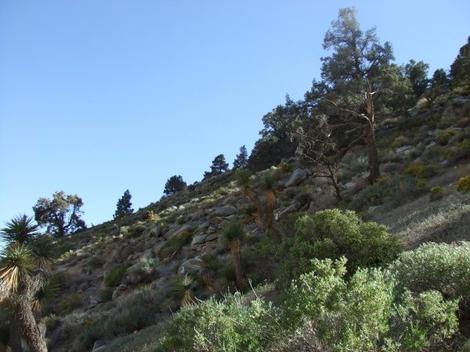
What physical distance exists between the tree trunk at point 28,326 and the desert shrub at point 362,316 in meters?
11.2

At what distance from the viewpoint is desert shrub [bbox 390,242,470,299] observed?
7.21 meters

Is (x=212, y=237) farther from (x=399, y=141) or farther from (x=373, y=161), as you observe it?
(x=399, y=141)

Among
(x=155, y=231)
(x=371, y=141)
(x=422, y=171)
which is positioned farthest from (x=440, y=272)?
(x=155, y=231)

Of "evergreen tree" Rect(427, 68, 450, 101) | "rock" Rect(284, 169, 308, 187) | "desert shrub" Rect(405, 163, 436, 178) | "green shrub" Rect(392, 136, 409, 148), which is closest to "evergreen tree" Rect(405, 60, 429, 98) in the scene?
Answer: "evergreen tree" Rect(427, 68, 450, 101)

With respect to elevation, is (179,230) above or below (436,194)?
above

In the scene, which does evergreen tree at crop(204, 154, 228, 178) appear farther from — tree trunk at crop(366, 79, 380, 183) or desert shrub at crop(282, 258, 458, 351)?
desert shrub at crop(282, 258, 458, 351)

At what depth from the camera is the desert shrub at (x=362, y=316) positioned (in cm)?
562

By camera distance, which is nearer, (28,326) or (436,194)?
(28,326)

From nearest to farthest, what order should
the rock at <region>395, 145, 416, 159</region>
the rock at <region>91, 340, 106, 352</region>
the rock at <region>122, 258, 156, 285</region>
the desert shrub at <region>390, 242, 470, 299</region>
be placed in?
the desert shrub at <region>390, 242, 470, 299</region>, the rock at <region>91, 340, 106, 352</region>, the rock at <region>122, 258, 156, 285</region>, the rock at <region>395, 145, 416, 159</region>

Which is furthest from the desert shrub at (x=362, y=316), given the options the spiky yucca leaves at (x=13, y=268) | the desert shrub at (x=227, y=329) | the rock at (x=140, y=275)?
the rock at (x=140, y=275)

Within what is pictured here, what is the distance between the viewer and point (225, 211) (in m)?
29.7

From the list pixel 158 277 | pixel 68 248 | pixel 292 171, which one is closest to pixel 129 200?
pixel 68 248

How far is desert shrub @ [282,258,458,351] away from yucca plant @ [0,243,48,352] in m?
11.3

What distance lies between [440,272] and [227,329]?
11.0ft
